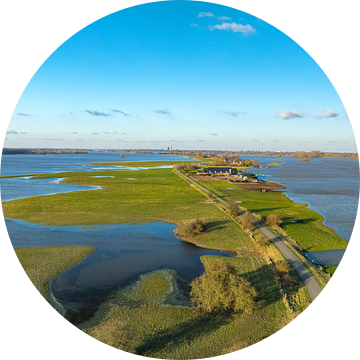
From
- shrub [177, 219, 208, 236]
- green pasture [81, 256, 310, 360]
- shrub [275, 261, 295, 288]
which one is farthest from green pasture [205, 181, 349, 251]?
green pasture [81, 256, 310, 360]

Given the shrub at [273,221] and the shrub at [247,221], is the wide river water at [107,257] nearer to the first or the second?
the shrub at [247,221]

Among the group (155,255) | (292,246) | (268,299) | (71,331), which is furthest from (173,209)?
(71,331)

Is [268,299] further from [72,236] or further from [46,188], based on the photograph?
[46,188]

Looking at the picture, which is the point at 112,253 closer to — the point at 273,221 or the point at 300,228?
the point at 273,221

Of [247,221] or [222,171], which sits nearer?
[247,221]

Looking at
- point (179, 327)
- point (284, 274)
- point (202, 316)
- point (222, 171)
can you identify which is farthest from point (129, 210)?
point (222, 171)

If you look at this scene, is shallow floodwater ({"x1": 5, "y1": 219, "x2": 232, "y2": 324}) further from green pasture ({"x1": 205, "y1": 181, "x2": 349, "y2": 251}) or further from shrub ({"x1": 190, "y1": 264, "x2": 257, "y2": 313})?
green pasture ({"x1": 205, "y1": 181, "x2": 349, "y2": 251})
